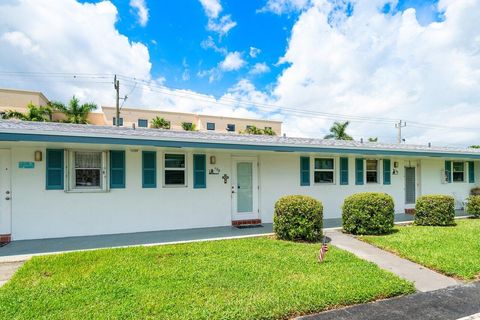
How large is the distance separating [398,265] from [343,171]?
Answer: 548 centimetres

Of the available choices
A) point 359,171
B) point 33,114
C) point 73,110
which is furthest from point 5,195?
point 73,110

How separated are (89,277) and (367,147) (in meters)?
8.99

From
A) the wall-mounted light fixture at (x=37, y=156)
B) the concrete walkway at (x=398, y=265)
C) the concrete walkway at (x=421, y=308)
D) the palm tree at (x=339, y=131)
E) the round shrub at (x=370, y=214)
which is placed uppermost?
the palm tree at (x=339, y=131)

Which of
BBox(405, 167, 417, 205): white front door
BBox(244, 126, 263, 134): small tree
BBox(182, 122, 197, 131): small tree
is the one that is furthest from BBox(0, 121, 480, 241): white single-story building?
BBox(182, 122, 197, 131): small tree

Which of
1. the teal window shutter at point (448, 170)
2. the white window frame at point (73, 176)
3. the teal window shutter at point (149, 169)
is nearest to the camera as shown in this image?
the white window frame at point (73, 176)

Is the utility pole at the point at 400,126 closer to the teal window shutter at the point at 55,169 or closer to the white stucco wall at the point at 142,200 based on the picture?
the white stucco wall at the point at 142,200

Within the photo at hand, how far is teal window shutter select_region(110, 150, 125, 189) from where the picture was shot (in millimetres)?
7496

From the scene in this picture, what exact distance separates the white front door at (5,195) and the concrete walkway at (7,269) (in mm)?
2029

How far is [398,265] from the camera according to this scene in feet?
17.0

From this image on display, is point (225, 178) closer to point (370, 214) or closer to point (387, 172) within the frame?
point (370, 214)

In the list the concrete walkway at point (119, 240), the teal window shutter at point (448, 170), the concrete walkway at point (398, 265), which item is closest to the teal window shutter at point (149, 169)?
the concrete walkway at point (119, 240)

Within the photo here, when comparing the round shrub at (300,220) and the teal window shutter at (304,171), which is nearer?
the round shrub at (300,220)

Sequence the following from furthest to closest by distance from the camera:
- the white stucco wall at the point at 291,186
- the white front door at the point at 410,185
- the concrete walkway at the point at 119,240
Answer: the white front door at the point at 410,185
the white stucco wall at the point at 291,186
the concrete walkway at the point at 119,240

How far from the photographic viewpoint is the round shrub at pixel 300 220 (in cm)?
667
